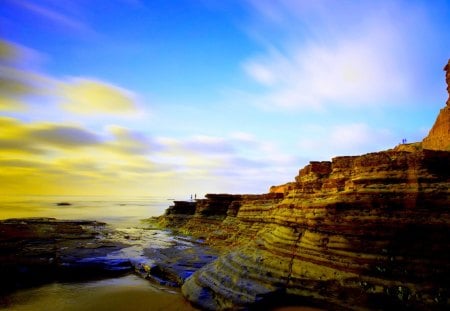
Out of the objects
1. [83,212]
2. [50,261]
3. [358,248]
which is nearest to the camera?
[358,248]

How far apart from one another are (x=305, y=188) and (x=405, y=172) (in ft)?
13.6

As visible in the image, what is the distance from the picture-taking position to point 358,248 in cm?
999

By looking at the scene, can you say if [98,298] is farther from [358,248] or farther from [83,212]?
[83,212]

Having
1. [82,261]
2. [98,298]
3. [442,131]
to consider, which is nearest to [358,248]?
[98,298]

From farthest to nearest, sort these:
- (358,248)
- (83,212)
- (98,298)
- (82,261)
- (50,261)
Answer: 1. (83,212)
2. (82,261)
3. (50,261)
4. (98,298)
5. (358,248)

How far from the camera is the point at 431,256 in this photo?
29.0 ft

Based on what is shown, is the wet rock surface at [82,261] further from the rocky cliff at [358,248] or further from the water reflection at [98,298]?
the rocky cliff at [358,248]

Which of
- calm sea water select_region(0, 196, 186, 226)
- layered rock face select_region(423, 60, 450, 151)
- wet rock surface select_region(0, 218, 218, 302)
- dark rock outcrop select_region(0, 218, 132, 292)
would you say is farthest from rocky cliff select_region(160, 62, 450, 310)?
calm sea water select_region(0, 196, 186, 226)

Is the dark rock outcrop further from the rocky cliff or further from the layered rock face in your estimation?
the layered rock face

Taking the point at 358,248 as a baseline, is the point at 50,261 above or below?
below

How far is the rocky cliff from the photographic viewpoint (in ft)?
29.0

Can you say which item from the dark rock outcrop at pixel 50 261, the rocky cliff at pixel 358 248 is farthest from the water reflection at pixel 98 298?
the dark rock outcrop at pixel 50 261

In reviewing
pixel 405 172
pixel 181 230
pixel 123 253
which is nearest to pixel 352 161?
pixel 405 172

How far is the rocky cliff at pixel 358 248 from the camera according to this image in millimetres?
8836
